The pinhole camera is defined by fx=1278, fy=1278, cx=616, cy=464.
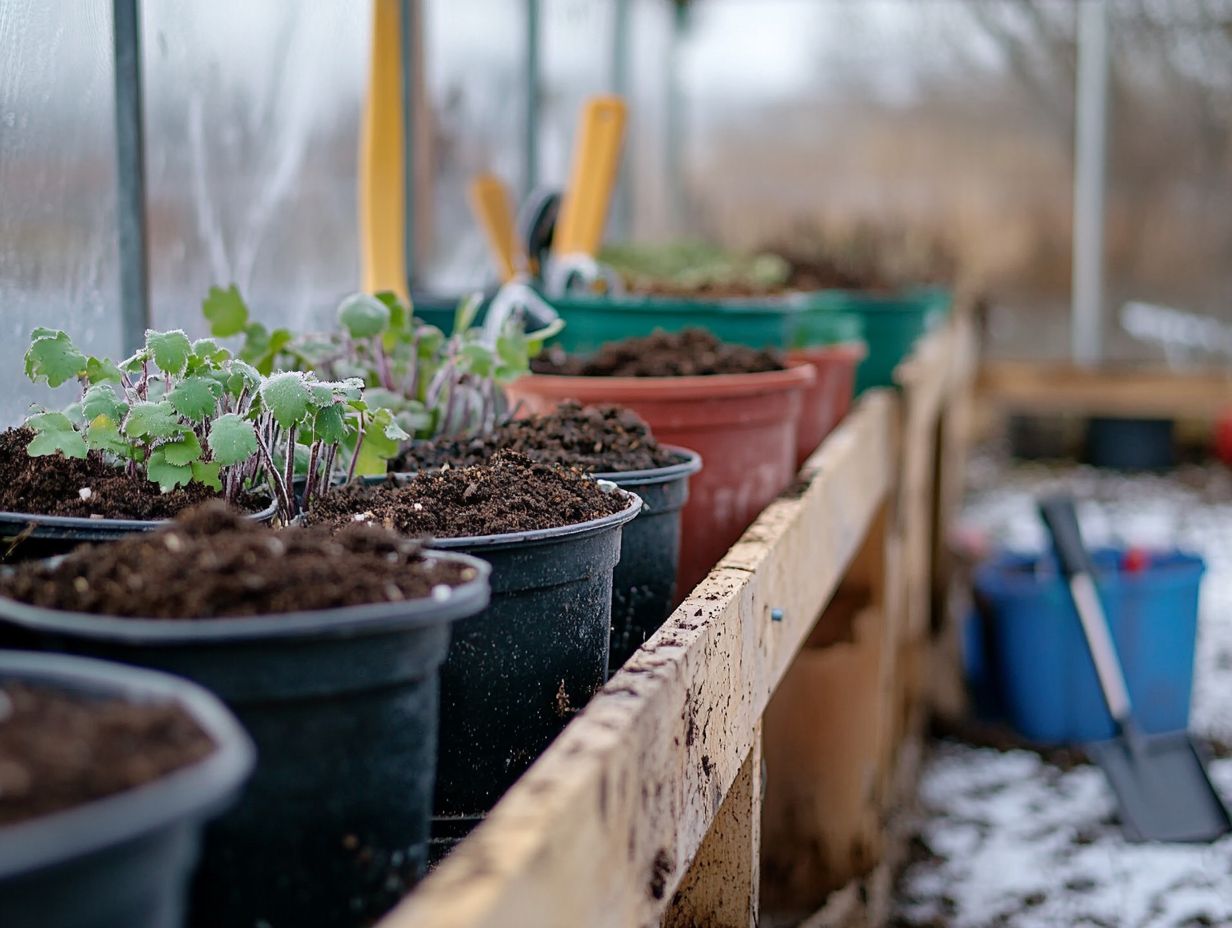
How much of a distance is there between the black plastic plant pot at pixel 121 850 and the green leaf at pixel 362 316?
2.55 ft

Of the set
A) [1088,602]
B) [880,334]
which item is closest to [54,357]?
[880,334]

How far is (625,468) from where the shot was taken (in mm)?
1132

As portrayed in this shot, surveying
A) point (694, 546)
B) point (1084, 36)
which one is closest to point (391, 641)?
point (694, 546)

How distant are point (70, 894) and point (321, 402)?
51cm

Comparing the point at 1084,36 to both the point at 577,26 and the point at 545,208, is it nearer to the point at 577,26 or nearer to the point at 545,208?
the point at 577,26

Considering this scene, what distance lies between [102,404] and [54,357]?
71 millimetres

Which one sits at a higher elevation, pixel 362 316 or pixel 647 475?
pixel 362 316

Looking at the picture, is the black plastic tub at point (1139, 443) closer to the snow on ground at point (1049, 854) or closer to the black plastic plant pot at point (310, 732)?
the snow on ground at point (1049, 854)

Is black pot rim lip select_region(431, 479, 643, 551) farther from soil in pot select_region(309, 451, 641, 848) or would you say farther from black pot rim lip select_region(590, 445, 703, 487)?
black pot rim lip select_region(590, 445, 703, 487)

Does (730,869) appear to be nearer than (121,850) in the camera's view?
No

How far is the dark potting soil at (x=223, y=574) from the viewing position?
600 millimetres

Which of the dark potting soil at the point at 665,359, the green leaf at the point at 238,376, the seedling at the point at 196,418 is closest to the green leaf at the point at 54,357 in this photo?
the seedling at the point at 196,418

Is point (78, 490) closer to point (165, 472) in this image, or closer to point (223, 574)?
point (165, 472)

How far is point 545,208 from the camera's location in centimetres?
216
